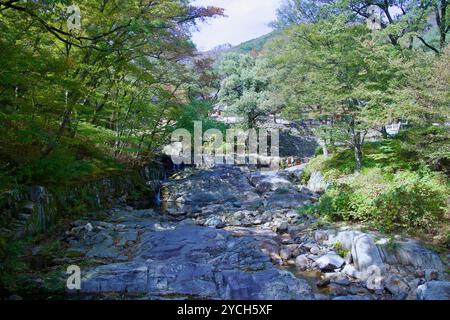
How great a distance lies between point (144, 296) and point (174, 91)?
394 inches

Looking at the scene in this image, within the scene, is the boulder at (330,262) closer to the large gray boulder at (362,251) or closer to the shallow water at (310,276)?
the shallow water at (310,276)

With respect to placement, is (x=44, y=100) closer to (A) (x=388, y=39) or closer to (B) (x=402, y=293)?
(B) (x=402, y=293)

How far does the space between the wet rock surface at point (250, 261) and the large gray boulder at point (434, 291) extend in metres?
0.01

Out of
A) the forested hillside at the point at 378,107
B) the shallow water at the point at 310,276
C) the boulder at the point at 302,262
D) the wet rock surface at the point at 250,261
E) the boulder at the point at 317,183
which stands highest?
the forested hillside at the point at 378,107

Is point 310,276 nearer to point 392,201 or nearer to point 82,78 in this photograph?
point 392,201

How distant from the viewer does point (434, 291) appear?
4.74 metres

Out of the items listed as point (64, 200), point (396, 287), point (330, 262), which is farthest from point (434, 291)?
point (64, 200)

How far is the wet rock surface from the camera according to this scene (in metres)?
5.12

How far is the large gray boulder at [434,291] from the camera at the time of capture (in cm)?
462

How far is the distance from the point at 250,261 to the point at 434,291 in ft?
10.00

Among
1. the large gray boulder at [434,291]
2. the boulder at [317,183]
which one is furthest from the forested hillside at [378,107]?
the large gray boulder at [434,291]

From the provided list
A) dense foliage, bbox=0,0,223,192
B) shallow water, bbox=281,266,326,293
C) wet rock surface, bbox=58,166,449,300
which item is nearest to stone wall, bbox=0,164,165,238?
dense foliage, bbox=0,0,223,192

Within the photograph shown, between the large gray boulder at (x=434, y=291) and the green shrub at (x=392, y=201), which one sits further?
the green shrub at (x=392, y=201)
